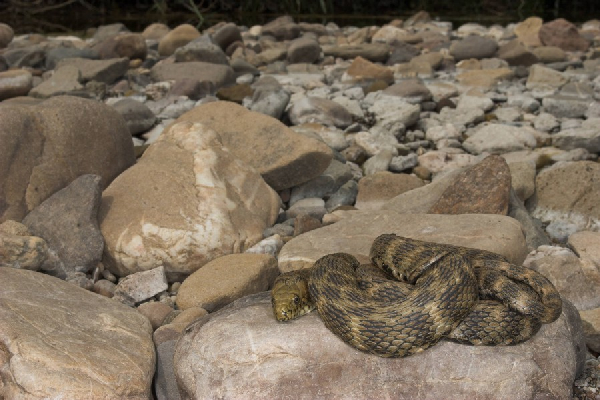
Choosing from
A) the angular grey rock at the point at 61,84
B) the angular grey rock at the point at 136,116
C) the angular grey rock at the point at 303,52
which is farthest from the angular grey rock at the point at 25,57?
the angular grey rock at the point at 136,116

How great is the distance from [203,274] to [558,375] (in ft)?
9.06

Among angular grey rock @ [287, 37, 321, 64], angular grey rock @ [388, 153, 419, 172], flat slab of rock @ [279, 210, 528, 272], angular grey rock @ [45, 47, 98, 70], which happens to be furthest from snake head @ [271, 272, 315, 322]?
angular grey rock @ [45, 47, 98, 70]

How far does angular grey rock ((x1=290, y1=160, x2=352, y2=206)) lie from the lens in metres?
8.09

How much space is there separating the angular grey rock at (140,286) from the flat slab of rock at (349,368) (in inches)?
63.9

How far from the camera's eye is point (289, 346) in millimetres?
4277

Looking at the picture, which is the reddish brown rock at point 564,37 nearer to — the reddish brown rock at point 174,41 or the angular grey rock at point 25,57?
the reddish brown rock at point 174,41

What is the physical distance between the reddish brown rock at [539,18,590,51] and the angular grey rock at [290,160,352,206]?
9.73 metres

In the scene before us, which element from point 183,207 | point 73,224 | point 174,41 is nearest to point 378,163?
point 183,207

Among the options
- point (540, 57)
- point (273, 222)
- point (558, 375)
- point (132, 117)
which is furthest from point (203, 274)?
point (540, 57)

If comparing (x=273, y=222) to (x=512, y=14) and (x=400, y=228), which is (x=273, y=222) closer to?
(x=400, y=228)

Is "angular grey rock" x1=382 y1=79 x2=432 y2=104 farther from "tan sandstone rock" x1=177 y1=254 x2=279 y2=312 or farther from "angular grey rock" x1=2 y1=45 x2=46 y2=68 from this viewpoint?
"angular grey rock" x1=2 y1=45 x2=46 y2=68

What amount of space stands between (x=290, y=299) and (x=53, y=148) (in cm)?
354

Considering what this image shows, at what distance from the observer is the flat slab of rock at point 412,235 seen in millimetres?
5609

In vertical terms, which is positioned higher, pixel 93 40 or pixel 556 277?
pixel 556 277
